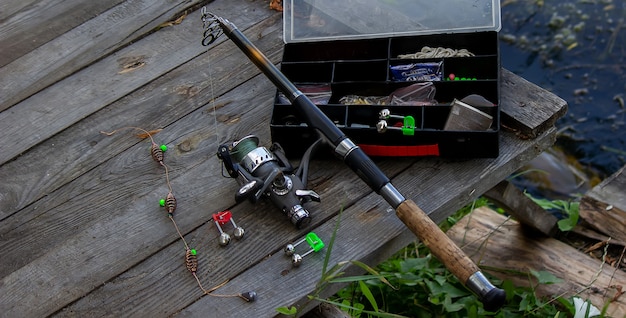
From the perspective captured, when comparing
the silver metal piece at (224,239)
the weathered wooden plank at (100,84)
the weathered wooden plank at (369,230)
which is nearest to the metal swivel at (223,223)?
the silver metal piece at (224,239)

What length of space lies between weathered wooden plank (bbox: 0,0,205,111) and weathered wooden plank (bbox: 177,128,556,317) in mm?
1297

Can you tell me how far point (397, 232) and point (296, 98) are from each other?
0.50 metres

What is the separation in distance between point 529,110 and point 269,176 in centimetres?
89

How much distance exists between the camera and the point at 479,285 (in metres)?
1.81

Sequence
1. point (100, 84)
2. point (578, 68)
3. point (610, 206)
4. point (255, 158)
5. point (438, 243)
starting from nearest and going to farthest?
point (438, 243) < point (255, 158) < point (100, 84) < point (610, 206) < point (578, 68)

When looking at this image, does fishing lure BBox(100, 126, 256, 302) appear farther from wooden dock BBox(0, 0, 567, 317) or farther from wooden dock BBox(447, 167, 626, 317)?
wooden dock BBox(447, 167, 626, 317)

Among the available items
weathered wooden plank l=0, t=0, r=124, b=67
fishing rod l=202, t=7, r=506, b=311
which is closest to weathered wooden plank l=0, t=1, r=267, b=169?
weathered wooden plank l=0, t=0, r=124, b=67

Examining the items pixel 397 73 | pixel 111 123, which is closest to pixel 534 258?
pixel 397 73

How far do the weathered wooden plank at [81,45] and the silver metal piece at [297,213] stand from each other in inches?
48.8

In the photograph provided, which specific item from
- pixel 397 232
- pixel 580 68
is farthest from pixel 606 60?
pixel 397 232

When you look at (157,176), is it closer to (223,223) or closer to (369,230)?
(223,223)

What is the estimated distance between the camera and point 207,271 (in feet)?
7.20

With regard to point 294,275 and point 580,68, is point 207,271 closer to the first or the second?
point 294,275

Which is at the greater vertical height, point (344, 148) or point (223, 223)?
point (344, 148)
